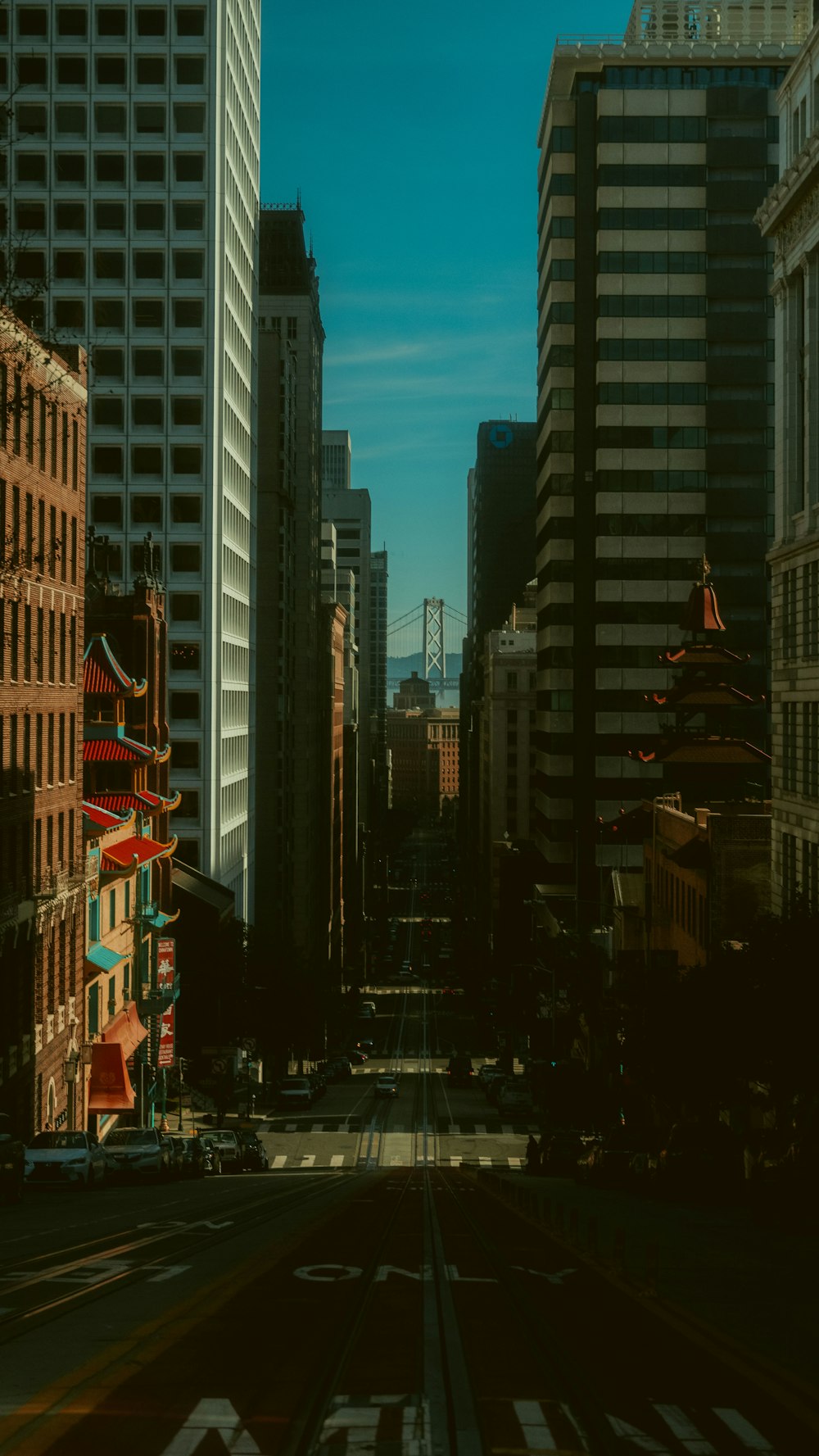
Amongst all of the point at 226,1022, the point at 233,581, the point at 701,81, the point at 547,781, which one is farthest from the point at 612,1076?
the point at 701,81

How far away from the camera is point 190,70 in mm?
80812

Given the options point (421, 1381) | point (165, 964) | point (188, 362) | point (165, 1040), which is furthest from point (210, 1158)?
point (188, 362)

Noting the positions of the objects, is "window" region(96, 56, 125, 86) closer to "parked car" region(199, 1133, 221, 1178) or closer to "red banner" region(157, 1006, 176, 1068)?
"red banner" region(157, 1006, 176, 1068)

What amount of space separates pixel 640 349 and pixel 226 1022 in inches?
1810

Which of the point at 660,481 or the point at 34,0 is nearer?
the point at 34,0

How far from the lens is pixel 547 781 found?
99562 mm

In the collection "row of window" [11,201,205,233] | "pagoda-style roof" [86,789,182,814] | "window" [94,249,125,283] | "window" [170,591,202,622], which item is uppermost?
"row of window" [11,201,205,233]

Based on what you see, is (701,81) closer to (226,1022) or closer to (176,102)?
(176,102)

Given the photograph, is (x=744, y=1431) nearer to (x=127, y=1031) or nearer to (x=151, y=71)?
(x=127, y=1031)

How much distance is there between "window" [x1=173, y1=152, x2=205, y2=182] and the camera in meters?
81.2

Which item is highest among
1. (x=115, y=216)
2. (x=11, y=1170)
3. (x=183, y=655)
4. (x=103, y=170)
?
(x=103, y=170)

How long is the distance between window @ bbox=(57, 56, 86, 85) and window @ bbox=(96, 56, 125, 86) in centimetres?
75

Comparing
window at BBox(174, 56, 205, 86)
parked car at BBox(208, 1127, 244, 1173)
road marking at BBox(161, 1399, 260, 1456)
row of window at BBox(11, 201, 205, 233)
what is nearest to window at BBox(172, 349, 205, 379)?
row of window at BBox(11, 201, 205, 233)

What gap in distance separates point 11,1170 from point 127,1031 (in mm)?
28618
